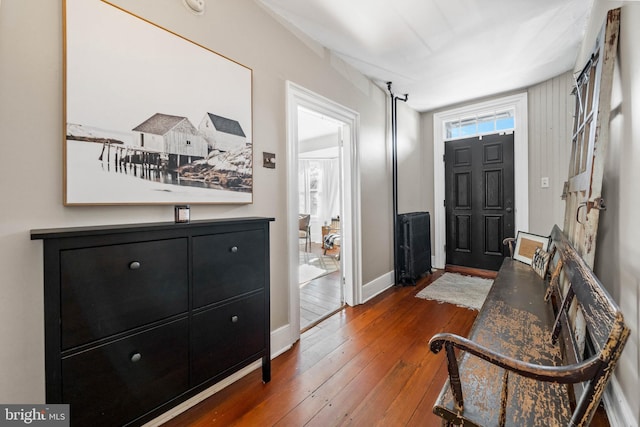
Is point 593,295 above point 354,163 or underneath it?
underneath

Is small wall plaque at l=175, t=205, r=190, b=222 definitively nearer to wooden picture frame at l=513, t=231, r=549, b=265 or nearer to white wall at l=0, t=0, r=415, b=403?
white wall at l=0, t=0, r=415, b=403

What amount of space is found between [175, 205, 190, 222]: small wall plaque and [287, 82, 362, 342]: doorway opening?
2.77ft

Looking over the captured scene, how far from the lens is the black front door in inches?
144

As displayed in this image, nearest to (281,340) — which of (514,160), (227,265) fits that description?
(227,265)

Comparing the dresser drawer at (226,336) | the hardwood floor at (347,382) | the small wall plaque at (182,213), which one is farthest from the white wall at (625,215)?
the small wall plaque at (182,213)

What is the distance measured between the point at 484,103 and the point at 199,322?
4285 mm

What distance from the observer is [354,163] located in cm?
284

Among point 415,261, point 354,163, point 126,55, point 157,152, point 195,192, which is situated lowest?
point 415,261

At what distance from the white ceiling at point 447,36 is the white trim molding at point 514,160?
40 centimetres

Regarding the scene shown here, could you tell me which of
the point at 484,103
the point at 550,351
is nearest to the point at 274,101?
the point at 550,351

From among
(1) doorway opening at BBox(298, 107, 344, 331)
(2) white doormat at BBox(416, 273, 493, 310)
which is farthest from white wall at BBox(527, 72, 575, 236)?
(1) doorway opening at BBox(298, 107, 344, 331)

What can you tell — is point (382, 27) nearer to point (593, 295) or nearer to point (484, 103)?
point (593, 295)

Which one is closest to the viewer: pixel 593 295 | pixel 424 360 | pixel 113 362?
pixel 593 295

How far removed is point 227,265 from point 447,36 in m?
2.49
